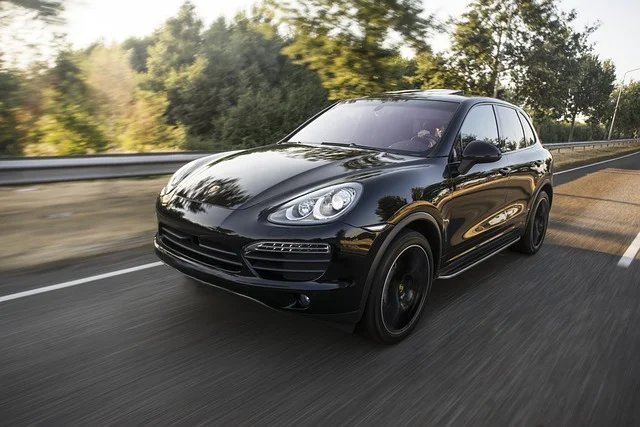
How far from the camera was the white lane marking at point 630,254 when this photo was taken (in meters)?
5.75

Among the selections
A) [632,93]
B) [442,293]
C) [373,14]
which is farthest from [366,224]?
[632,93]

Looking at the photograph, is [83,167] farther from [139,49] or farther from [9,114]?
[139,49]

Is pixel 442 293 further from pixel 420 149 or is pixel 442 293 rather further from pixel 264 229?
pixel 264 229

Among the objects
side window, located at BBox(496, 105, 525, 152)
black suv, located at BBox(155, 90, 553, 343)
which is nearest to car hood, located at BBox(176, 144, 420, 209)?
black suv, located at BBox(155, 90, 553, 343)

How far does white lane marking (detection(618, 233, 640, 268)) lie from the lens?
18.9ft

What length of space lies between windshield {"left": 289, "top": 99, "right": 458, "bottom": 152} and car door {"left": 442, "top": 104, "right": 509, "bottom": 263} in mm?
218

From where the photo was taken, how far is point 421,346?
11.2 feet

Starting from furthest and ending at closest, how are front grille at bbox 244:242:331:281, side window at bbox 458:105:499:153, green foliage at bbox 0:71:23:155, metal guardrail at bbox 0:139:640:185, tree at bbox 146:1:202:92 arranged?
tree at bbox 146:1:202:92
green foliage at bbox 0:71:23:155
metal guardrail at bbox 0:139:640:185
side window at bbox 458:105:499:153
front grille at bbox 244:242:331:281

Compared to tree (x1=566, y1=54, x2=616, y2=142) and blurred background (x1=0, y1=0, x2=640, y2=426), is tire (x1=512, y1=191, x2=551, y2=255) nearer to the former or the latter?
blurred background (x1=0, y1=0, x2=640, y2=426)

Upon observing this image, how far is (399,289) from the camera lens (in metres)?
3.43

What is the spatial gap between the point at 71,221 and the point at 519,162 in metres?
4.97

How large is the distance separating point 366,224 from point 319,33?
8.88 metres

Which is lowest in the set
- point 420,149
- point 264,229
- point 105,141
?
point 105,141

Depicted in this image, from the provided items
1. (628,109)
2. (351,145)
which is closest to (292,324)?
(351,145)
